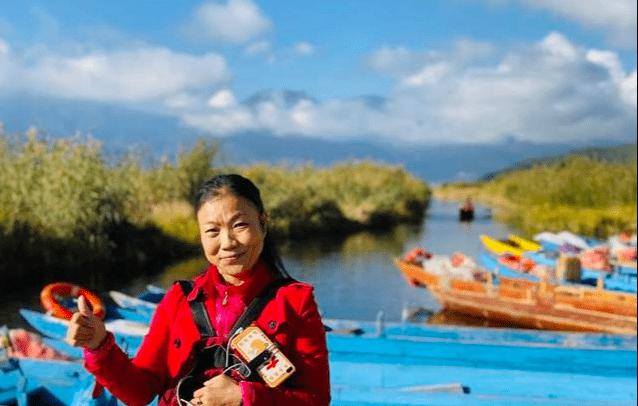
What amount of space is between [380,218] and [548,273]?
83.9ft

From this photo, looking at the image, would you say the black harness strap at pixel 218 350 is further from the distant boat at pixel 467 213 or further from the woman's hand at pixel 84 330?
the distant boat at pixel 467 213

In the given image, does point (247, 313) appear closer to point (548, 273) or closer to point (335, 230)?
point (548, 273)

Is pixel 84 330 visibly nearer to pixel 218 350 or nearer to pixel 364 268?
Answer: pixel 218 350

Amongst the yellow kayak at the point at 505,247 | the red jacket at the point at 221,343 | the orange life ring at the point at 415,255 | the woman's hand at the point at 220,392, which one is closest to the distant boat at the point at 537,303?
the orange life ring at the point at 415,255

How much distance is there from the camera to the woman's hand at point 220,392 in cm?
188

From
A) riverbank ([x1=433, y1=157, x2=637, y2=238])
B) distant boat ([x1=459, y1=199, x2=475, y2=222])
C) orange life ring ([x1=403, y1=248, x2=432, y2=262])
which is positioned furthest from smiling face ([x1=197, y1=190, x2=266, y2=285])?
distant boat ([x1=459, y1=199, x2=475, y2=222])

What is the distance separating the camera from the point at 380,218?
39000 millimetres

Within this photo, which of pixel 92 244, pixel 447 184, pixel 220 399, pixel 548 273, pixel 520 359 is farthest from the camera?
pixel 447 184

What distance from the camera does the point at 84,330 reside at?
191 cm

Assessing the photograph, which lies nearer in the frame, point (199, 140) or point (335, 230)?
point (199, 140)

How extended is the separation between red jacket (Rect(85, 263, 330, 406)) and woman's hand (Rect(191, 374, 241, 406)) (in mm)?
32

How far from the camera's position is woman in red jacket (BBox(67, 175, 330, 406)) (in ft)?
6.30

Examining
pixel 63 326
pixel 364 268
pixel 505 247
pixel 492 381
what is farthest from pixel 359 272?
pixel 492 381

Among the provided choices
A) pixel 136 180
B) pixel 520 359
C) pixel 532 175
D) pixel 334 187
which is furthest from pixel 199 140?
pixel 532 175
